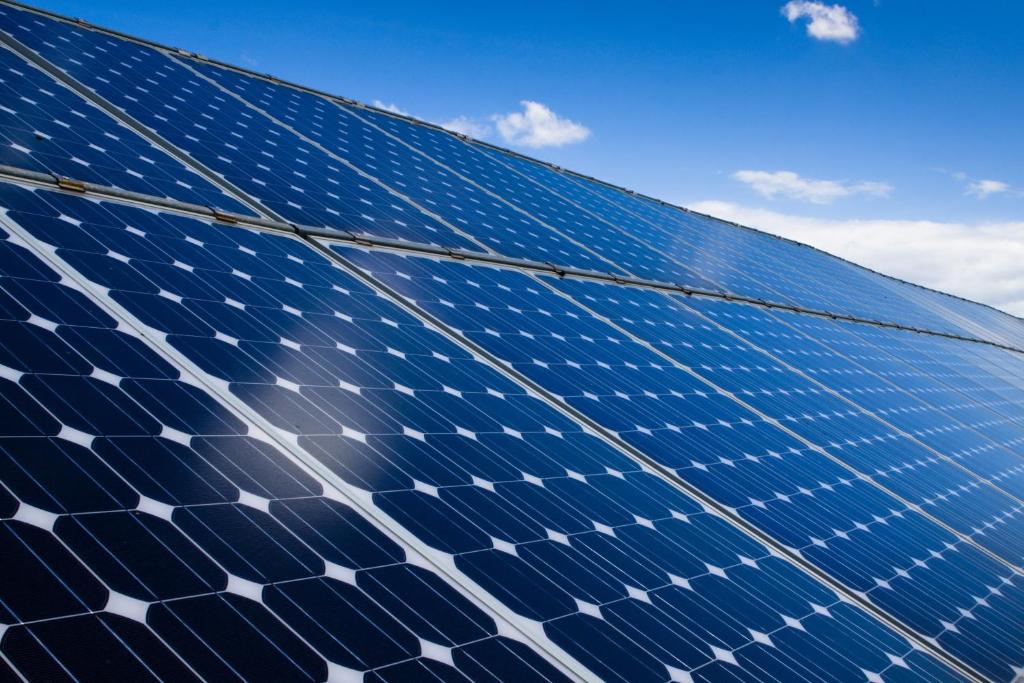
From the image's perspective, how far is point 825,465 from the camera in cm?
1024

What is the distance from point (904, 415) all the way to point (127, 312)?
1386 centimetres

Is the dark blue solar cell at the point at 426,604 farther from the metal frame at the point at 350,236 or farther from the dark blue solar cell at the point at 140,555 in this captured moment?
the metal frame at the point at 350,236

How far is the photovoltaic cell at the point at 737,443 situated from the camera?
8031 millimetres

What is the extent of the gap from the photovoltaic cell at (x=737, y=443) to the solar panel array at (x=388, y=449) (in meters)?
0.06

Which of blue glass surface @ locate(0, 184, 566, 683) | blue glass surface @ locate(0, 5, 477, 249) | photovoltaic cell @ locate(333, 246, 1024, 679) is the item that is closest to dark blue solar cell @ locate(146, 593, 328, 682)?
blue glass surface @ locate(0, 184, 566, 683)

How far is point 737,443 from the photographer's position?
30.9 ft

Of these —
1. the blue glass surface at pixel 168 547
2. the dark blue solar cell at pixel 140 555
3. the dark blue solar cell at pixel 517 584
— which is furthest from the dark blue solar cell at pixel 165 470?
the dark blue solar cell at pixel 517 584

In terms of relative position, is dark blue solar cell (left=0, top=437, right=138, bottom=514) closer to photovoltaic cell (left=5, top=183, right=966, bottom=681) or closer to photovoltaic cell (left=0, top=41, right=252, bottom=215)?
photovoltaic cell (left=5, top=183, right=966, bottom=681)

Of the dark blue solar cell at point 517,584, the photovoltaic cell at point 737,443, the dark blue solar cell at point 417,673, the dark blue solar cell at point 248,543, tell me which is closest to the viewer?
the dark blue solar cell at point 417,673

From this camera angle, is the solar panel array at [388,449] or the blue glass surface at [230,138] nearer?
the solar panel array at [388,449]

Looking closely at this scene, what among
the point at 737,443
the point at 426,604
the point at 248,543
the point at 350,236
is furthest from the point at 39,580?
the point at 737,443

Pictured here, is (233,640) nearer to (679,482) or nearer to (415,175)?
(679,482)

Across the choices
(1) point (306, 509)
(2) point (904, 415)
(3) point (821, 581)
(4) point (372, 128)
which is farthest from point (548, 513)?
(4) point (372, 128)

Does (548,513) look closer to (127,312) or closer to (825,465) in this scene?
(127,312)
